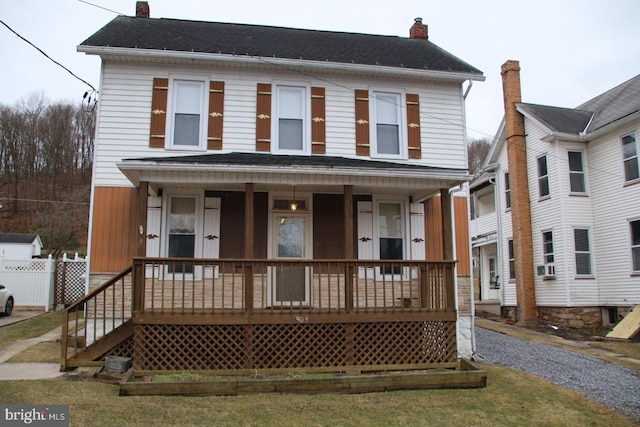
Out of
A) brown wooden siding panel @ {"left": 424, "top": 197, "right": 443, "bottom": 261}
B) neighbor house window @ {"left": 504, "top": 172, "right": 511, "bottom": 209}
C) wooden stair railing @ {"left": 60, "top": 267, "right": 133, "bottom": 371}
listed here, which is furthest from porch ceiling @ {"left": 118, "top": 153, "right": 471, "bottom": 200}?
neighbor house window @ {"left": 504, "top": 172, "right": 511, "bottom": 209}

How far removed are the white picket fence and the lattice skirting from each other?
437 inches

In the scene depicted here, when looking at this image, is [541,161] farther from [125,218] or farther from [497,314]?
[125,218]

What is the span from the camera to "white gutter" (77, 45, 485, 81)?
32.3ft

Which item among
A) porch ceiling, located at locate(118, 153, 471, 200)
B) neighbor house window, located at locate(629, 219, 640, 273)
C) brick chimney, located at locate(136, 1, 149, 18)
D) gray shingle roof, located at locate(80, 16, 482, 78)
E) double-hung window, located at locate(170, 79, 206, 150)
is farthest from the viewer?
neighbor house window, located at locate(629, 219, 640, 273)

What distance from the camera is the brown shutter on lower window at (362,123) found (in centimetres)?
1075

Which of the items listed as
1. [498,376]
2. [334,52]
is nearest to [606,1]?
[334,52]

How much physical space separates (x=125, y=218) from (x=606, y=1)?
17531 millimetres

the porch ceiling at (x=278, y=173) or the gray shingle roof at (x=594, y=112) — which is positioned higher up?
the gray shingle roof at (x=594, y=112)

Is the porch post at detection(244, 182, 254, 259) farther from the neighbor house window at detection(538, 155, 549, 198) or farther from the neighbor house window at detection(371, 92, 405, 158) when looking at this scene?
the neighbor house window at detection(538, 155, 549, 198)

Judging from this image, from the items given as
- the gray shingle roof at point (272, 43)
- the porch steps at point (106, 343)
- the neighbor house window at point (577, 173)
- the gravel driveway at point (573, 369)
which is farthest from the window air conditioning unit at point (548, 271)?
the porch steps at point (106, 343)

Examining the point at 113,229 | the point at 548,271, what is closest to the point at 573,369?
the point at 548,271

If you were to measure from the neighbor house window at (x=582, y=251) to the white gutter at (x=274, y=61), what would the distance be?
7743mm

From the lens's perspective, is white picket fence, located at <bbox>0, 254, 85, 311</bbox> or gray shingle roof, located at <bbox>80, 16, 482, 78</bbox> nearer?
gray shingle roof, located at <bbox>80, 16, 482, 78</bbox>

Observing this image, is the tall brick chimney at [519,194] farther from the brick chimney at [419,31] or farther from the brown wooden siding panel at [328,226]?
the brown wooden siding panel at [328,226]
